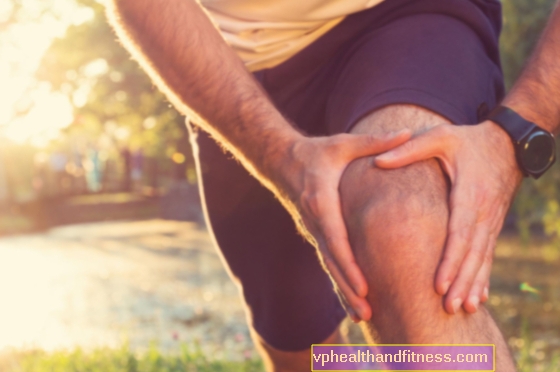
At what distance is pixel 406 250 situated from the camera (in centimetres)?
103

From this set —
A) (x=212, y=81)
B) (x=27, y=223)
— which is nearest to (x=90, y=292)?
(x=212, y=81)

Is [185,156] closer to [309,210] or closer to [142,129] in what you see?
[142,129]

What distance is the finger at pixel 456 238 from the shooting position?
1.02m

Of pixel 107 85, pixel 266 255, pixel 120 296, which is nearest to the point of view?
pixel 266 255

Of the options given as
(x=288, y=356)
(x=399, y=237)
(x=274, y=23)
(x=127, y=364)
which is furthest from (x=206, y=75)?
(x=127, y=364)

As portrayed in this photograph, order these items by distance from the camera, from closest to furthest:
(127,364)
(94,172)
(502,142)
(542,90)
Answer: (502,142), (542,90), (127,364), (94,172)

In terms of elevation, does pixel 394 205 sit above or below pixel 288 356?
above

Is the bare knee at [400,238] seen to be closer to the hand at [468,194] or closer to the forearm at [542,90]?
the hand at [468,194]

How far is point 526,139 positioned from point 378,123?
10.8 inches

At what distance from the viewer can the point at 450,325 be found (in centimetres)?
101

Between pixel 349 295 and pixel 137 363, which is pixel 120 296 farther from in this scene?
pixel 349 295

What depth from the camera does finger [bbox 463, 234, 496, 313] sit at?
103 centimetres

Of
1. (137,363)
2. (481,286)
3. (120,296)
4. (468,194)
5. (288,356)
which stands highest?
(468,194)

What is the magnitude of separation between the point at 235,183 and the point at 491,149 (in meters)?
0.97
